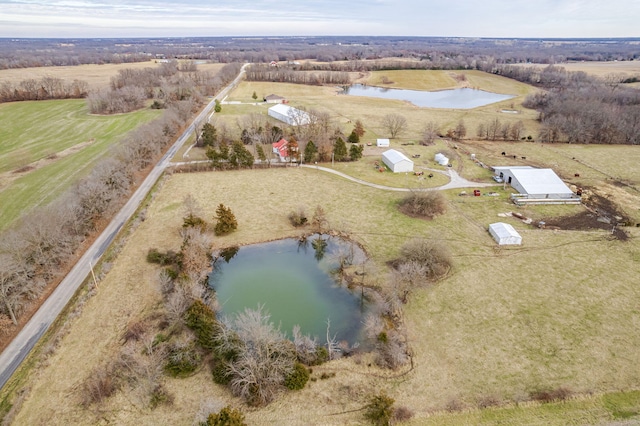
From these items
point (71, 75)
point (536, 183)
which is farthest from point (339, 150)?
point (71, 75)

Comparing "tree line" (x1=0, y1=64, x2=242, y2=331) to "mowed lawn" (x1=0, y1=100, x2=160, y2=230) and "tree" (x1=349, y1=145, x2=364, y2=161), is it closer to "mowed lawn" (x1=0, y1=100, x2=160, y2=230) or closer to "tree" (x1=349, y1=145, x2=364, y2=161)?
"mowed lawn" (x1=0, y1=100, x2=160, y2=230)

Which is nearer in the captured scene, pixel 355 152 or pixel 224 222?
pixel 224 222

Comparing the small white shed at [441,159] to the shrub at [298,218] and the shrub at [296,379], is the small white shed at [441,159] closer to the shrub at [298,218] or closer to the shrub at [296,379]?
the shrub at [298,218]

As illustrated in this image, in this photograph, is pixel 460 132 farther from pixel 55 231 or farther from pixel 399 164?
pixel 55 231

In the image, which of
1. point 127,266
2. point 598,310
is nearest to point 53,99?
point 127,266

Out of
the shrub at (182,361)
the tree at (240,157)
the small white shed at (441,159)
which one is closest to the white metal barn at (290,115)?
the tree at (240,157)
